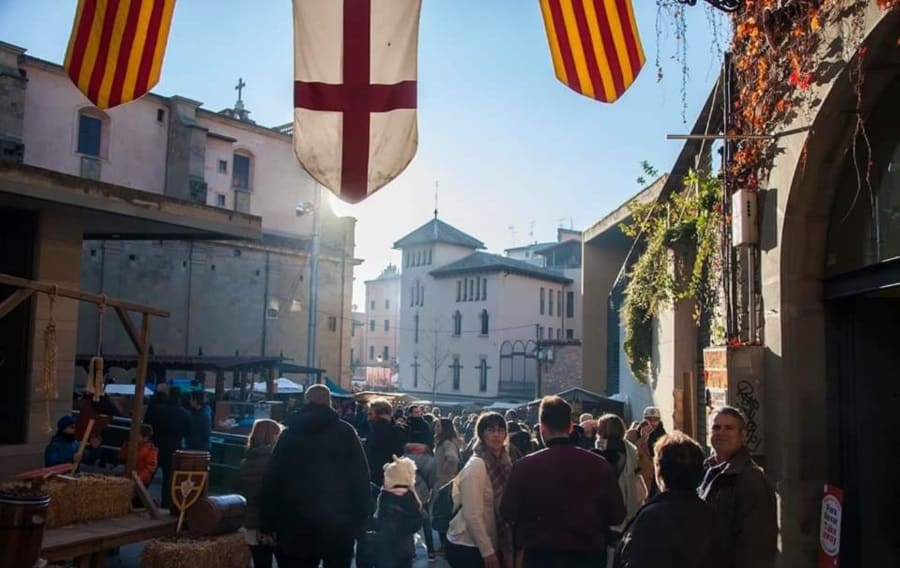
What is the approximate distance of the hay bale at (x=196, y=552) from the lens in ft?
21.8

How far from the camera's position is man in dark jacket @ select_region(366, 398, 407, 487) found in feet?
32.2

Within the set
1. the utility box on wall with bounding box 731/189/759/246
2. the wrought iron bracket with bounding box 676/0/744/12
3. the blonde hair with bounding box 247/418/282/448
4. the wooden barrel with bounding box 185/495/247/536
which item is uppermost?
the wrought iron bracket with bounding box 676/0/744/12

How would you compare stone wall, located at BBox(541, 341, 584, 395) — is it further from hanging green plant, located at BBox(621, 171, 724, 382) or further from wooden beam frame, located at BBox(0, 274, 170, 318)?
wooden beam frame, located at BBox(0, 274, 170, 318)

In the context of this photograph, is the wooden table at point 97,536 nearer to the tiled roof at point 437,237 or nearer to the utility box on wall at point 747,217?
the utility box on wall at point 747,217

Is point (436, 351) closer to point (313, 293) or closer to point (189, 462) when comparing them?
point (313, 293)

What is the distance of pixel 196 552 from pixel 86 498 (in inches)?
48.0

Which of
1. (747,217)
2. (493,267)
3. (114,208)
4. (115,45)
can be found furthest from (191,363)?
(493,267)

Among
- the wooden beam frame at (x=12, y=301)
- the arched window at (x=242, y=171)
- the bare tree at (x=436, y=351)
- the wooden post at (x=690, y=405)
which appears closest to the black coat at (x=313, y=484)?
the wooden beam frame at (x=12, y=301)

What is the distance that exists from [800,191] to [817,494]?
2282mm

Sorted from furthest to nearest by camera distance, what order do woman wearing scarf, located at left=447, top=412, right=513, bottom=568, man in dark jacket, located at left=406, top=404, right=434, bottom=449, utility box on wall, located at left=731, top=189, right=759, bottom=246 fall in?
man in dark jacket, located at left=406, top=404, right=434, bottom=449 < utility box on wall, located at left=731, top=189, right=759, bottom=246 < woman wearing scarf, located at left=447, top=412, right=513, bottom=568

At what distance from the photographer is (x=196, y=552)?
22.0 feet

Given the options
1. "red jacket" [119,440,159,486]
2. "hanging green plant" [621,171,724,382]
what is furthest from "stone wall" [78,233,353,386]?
"hanging green plant" [621,171,724,382]

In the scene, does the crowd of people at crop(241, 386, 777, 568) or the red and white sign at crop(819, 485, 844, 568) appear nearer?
the crowd of people at crop(241, 386, 777, 568)

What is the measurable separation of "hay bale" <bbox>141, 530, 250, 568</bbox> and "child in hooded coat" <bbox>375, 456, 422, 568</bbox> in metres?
1.22
